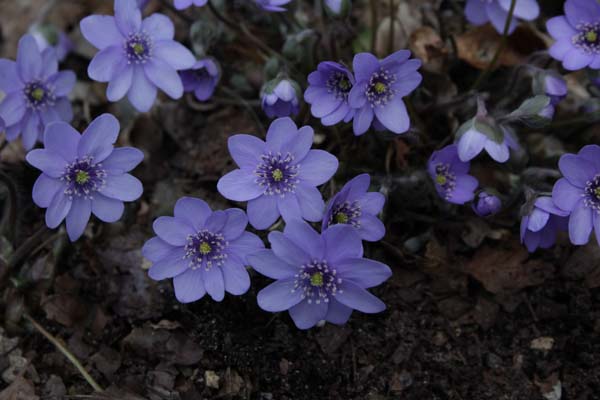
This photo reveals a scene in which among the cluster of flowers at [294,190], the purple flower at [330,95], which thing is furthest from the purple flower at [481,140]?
the purple flower at [330,95]

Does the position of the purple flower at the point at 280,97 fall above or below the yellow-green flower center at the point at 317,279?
above

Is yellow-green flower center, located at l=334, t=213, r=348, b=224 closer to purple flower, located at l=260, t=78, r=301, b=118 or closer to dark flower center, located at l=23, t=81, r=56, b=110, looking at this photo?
purple flower, located at l=260, t=78, r=301, b=118

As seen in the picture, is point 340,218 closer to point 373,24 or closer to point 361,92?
point 361,92

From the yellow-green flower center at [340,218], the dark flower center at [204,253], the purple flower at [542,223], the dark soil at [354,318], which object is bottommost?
the dark soil at [354,318]

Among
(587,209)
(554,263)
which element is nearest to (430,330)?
(554,263)

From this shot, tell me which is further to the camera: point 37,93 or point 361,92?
point 37,93

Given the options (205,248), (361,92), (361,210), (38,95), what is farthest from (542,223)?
(38,95)

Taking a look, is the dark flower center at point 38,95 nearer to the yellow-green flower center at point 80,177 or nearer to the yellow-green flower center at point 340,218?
the yellow-green flower center at point 80,177

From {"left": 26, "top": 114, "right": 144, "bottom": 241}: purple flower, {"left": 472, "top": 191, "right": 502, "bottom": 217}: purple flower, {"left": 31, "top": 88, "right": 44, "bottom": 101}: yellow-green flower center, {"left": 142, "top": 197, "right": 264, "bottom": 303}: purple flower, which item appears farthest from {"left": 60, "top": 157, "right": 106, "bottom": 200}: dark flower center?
{"left": 472, "top": 191, "right": 502, "bottom": 217}: purple flower
